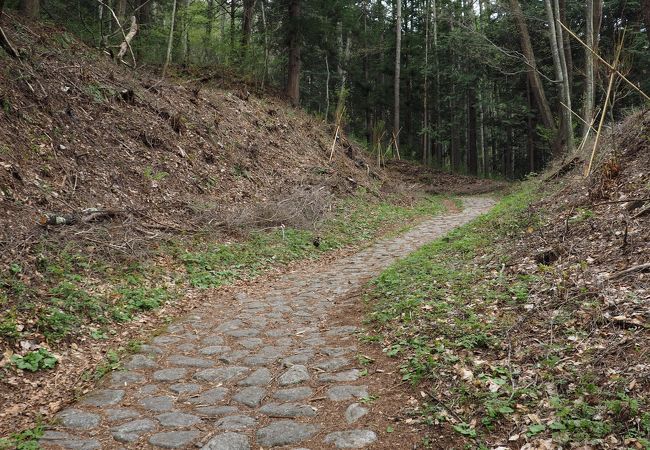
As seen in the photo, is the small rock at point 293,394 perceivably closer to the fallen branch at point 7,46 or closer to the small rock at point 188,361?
the small rock at point 188,361

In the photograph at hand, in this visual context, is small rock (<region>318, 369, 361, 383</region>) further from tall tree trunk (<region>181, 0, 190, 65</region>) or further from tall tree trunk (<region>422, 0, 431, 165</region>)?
tall tree trunk (<region>422, 0, 431, 165</region>)

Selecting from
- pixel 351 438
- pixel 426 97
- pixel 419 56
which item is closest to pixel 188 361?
pixel 351 438

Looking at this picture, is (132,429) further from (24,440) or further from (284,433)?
(284,433)

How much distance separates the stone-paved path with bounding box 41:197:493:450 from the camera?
11.0ft

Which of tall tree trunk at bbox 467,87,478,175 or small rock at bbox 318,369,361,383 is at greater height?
tall tree trunk at bbox 467,87,478,175

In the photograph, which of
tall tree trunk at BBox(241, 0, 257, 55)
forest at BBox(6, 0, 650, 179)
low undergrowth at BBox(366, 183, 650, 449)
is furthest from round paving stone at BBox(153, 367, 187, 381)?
tall tree trunk at BBox(241, 0, 257, 55)

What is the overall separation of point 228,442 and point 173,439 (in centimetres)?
41

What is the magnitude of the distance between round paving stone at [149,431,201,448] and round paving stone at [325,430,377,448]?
997 mm

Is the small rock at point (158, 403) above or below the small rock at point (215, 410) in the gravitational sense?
above

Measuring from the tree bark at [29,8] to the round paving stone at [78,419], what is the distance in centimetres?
1078

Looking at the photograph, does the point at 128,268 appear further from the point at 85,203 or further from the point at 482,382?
the point at 482,382

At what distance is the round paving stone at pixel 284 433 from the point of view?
329 centimetres

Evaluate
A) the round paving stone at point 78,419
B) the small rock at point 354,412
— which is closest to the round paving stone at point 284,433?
the small rock at point 354,412

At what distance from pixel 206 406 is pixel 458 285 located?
3.24 meters
